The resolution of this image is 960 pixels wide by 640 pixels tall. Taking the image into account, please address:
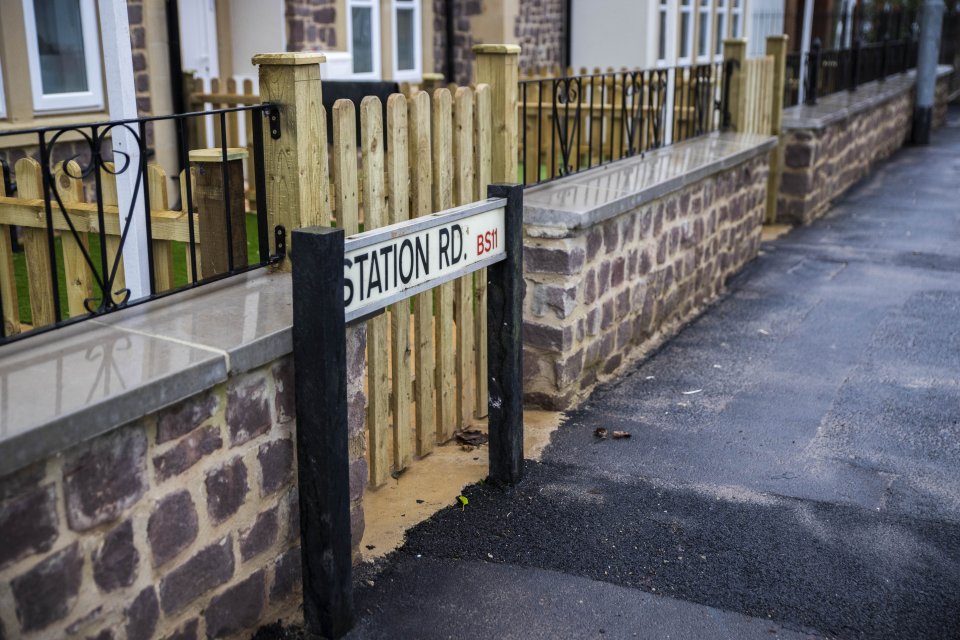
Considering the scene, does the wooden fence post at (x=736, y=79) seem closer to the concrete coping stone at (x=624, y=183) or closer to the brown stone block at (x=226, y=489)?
the concrete coping stone at (x=624, y=183)

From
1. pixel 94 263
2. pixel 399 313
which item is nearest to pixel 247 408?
pixel 399 313

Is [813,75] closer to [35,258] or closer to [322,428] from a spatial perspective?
[35,258]

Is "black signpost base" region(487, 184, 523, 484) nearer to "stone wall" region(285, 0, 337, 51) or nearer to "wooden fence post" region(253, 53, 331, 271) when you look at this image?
"wooden fence post" region(253, 53, 331, 271)

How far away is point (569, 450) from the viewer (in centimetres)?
480

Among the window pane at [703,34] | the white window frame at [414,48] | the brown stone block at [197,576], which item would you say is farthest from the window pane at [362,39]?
the brown stone block at [197,576]

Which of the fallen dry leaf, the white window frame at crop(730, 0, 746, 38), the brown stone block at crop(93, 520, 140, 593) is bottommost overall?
the fallen dry leaf

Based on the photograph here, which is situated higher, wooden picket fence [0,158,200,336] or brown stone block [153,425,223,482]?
wooden picket fence [0,158,200,336]

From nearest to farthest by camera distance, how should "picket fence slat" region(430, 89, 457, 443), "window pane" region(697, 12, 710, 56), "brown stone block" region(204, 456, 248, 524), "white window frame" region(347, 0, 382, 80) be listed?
"brown stone block" region(204, 456, 248, 524) < "picket fence slat" region(430, 89, 457, 443) < "white window frame" region(347, 0, 382, 80) < "window pane" region(697, 12, 710, 56)

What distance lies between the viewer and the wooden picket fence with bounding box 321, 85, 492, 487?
3783 millimetres

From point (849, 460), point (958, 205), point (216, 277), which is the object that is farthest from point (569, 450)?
point (958, 205)

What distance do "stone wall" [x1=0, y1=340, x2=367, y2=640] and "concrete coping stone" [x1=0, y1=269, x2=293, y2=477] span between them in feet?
0.27

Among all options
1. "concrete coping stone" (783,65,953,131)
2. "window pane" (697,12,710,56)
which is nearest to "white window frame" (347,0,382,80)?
"concrete coping stone" (783,65,953,131)

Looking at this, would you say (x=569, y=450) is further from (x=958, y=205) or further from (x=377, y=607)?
(x=958, y=205)

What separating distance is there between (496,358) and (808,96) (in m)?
9.71
